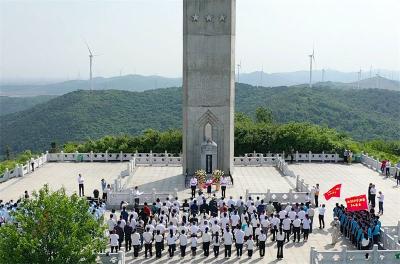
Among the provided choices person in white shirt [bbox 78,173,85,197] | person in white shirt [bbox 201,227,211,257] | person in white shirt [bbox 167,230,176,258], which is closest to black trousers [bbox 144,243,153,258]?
person in white shirt [bbox 167,230,176,258]

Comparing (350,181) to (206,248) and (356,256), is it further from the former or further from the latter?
(206,248)

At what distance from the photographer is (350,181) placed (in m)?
38.5

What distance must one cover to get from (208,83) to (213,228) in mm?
16884

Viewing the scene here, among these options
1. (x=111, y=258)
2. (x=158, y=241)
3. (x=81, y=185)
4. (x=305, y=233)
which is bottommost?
(x=305, y=233)

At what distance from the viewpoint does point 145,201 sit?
1188 inches

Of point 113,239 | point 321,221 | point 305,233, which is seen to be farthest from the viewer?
point 321,221

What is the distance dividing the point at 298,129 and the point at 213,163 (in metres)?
14.8

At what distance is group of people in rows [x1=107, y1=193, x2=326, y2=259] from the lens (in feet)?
73.0

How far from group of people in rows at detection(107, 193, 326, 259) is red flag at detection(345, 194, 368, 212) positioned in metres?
2.07

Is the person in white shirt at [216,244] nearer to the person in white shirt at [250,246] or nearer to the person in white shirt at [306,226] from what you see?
the person in white shirt at [250,246]

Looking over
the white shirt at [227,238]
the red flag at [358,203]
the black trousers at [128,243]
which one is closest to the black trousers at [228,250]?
the white shirt at [227,238]

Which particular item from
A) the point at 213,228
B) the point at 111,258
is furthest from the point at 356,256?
the point at 111,258

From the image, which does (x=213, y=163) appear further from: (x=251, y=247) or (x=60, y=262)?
(x=60, y=262)

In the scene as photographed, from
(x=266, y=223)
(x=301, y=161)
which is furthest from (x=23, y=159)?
(x=266, y=223)
